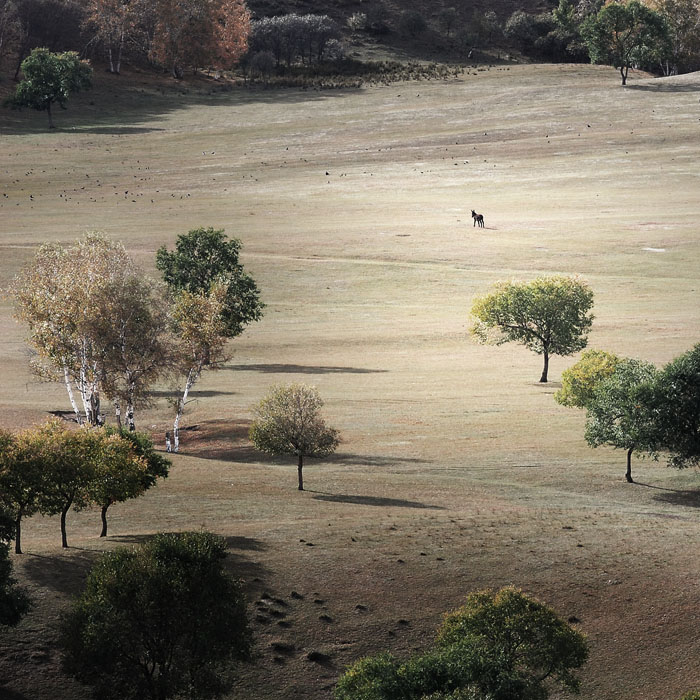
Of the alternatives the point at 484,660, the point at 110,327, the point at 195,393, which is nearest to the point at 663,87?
the point at 195,393

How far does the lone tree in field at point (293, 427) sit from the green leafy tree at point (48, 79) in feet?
481

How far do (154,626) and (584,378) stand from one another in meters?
39.6

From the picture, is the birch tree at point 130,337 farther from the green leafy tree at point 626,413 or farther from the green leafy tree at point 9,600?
the green leafy tree at point 9,600

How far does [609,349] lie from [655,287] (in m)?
24.2

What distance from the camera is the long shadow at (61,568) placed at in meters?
38.1

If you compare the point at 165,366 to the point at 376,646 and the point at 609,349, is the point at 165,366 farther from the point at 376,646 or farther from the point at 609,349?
the point at 609,349

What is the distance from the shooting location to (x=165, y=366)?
208 ft

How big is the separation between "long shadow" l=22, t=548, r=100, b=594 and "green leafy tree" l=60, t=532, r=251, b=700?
19.0 ft

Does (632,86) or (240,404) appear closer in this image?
(240,404)

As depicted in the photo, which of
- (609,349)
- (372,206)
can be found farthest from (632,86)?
(609,349)

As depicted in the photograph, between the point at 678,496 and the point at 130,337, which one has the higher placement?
the point at 130,337

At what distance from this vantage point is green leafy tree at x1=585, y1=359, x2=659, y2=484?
2164 inches

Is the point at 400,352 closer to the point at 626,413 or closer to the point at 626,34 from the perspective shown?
the point at 626,413

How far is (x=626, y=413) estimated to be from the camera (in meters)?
55.8
